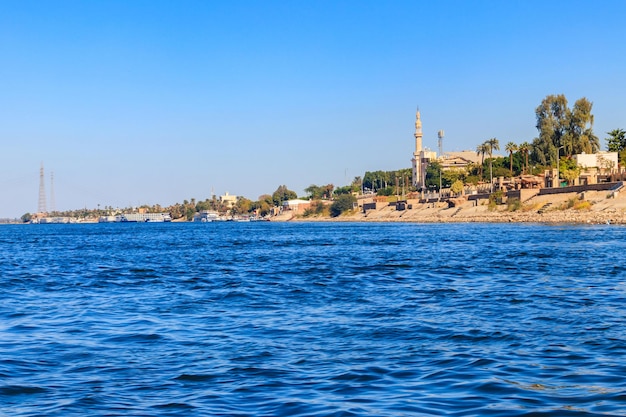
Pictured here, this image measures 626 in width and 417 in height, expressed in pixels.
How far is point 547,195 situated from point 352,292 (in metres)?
98.2

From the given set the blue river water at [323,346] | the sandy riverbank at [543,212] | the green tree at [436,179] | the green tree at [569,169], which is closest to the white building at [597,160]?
the green tree at [569,169]

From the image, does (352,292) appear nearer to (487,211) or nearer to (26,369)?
(26,369)

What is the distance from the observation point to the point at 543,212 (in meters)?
111

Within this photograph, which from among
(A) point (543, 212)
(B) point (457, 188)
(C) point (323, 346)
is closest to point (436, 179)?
(B) point (457, 188)

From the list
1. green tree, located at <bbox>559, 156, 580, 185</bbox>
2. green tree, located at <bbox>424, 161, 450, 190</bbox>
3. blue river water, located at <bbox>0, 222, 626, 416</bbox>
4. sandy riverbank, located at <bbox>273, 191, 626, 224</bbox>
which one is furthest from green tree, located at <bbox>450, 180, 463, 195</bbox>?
blue river water, located at <bbox>0, 222, 626, 416</bbox>

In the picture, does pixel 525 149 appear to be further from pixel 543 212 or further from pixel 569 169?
pixel 543 212

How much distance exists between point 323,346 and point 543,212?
10052cm

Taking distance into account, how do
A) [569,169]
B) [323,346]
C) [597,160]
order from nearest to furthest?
1. [323,346]
2. [597,160]
3. [569,169]

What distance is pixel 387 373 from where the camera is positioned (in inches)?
507

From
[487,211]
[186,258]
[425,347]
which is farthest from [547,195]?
[425,347]

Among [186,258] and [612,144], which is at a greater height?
[612,144]

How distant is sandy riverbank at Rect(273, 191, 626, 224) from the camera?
302 ft

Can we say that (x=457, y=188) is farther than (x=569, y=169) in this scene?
Yes

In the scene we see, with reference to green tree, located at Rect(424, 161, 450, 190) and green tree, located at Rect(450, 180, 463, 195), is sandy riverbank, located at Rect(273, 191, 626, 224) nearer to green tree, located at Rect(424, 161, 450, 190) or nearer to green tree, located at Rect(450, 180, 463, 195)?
green tree, located at Rect(450, 180, 463, 195)
